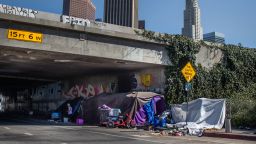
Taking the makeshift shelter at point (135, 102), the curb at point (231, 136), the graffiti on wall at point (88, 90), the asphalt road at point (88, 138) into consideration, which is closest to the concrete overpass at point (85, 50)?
the graffiti on wall at point (88, 90)

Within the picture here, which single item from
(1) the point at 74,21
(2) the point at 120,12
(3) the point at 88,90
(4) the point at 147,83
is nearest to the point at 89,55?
(1) the point at 74,21

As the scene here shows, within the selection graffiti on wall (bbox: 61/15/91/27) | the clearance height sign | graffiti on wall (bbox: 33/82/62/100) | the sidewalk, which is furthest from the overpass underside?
the sidewalk

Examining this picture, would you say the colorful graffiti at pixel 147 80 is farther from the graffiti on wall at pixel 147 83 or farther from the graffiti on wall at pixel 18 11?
the graffiti on wall at pixel 18 11

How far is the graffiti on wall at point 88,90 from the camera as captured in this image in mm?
36531

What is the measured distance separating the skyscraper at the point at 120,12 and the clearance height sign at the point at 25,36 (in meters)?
76.4

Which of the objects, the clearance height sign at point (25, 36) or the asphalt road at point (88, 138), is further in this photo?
the clearance height sign at point (25, 36)

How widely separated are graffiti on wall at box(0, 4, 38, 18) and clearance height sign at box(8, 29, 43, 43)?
52.1 inches

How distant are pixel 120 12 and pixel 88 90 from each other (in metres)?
69.0

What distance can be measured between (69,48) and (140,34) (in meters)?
6.21

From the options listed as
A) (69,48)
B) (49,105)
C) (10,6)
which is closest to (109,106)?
(69,48)

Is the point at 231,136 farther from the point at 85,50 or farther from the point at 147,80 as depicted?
the point at 147,80

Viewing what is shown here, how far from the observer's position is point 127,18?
341ft

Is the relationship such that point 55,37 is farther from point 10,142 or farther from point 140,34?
point 10,142

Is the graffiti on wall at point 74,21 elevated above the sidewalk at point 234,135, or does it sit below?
above
